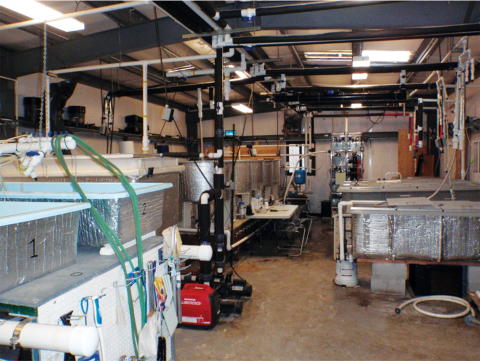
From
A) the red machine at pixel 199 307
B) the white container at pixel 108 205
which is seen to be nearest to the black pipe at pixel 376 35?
the white container at pixel 108 205

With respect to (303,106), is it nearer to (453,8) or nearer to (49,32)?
(453,8)

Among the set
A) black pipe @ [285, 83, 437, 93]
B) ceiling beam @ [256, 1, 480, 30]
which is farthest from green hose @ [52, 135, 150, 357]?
black pipe @ [285, 83, 437, 93]

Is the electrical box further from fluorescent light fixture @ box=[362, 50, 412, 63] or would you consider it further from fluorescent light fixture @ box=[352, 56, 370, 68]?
fluorescent light fixture @ box=[362, 50, 412, 63]

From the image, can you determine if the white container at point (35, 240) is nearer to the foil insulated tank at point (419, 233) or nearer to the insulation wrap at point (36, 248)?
the insulation wrap at point (36, 248)

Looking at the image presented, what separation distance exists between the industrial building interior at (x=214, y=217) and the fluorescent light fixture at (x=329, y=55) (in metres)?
0.05

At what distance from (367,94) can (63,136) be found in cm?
621

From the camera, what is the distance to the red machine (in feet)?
11.2

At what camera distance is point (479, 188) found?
5676 mm

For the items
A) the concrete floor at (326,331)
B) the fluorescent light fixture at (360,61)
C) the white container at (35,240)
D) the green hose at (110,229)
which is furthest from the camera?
the fluorescent light fixture at (360,61)

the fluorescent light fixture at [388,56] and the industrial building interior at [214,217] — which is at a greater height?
the fluorescent light fixture at [388,56]

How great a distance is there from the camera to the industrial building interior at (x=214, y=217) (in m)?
1.61

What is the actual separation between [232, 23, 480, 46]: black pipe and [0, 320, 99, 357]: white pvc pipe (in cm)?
320

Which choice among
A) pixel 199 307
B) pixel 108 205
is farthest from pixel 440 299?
pixel 108 205

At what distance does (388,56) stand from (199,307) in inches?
204
